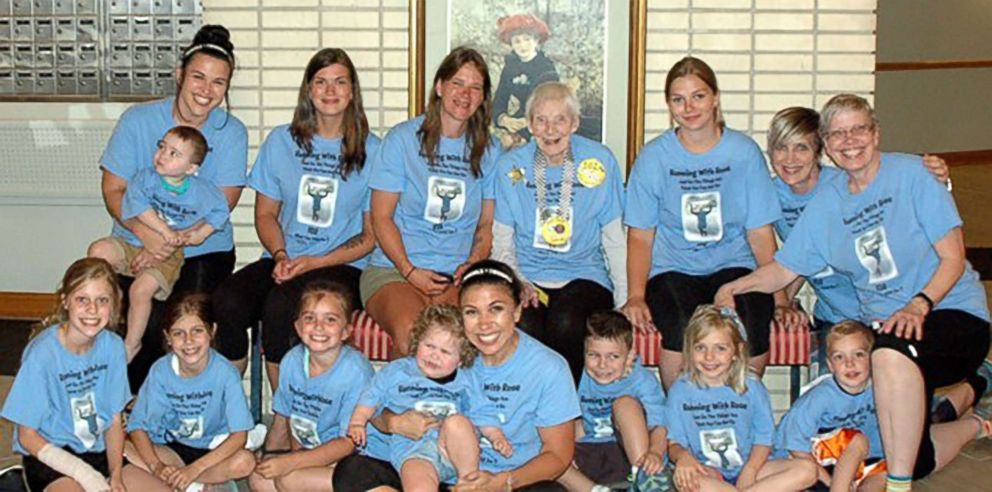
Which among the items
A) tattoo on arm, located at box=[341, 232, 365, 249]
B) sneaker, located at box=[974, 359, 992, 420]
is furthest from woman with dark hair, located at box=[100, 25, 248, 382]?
sneaker, located at box=[974, 359, 992, 420]

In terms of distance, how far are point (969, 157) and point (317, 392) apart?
32.9ft

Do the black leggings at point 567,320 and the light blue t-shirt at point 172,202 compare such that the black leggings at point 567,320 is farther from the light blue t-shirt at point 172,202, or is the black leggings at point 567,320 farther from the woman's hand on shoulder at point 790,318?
the light blue t-shirt at point 172,202

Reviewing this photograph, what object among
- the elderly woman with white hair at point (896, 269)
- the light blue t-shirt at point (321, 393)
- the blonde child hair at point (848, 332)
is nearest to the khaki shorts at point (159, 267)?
the light blue t-shirt at point (321, 393)

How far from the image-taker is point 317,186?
15.4 feet

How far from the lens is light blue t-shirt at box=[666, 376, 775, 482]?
4.13 meters

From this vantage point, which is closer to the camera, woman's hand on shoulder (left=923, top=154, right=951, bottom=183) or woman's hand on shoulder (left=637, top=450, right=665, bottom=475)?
woman's hand on shoulder (left=637, top=450, right=665, bottom=475)

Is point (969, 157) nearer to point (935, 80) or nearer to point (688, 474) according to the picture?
point (935, 80)

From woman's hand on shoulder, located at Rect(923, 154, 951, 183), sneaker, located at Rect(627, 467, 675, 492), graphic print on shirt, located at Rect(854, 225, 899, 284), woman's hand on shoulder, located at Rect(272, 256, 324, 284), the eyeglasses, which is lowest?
sneaker, located at Rect(627, 467, 675, 492)

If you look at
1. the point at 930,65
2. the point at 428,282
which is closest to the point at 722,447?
the point at 428,282

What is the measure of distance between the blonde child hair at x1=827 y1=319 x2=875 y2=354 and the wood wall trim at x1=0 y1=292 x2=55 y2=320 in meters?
4.01

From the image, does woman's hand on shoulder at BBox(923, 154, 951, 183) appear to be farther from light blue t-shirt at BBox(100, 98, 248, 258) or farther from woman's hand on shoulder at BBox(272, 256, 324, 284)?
light blue t-shirt at BBox(100, 98, 248, 258)

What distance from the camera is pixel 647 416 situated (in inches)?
168

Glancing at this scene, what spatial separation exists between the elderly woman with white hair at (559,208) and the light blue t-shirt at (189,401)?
A: 3.22 ft

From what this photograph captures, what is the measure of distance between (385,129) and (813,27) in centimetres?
158
